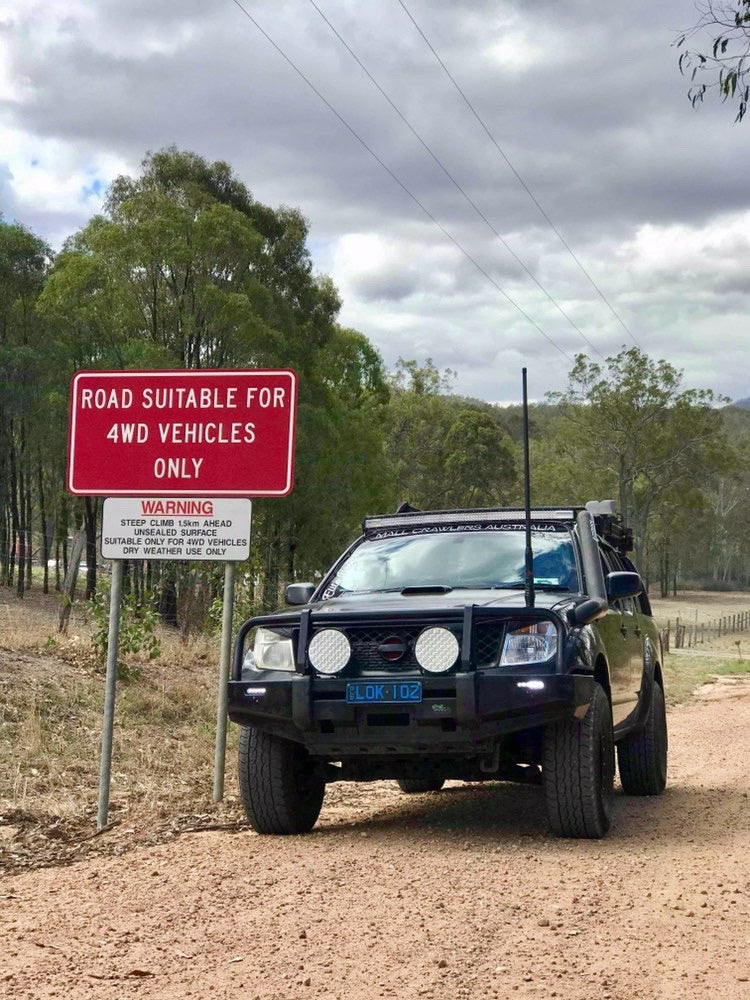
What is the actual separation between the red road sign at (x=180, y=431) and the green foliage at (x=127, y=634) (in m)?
5.37

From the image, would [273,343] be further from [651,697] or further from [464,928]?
[464,928]

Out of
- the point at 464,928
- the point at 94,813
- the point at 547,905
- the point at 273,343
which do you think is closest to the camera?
the point at 464,928

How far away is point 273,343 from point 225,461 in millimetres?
33681

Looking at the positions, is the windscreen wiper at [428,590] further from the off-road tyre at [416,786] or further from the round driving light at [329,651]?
the off-road tyre at [416,786]

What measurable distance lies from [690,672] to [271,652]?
24.4m

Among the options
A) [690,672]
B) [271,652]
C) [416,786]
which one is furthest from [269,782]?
[690,672]

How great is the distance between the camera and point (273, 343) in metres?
41.8

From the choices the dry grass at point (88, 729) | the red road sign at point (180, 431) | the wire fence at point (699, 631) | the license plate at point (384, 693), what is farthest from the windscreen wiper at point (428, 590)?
the wire fence at point (699, 631)

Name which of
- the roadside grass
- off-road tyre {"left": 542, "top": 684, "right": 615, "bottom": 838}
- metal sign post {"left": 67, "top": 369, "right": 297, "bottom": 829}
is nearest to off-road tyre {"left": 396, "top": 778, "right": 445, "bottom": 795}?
metal sign post {"left": 67, "top": 369, "right": 297, "bottom": 829}

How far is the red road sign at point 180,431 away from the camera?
8516mm

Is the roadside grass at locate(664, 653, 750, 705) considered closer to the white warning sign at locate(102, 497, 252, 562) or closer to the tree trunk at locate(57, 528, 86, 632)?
the tree trunk at locate(57, 528, 86, 632)

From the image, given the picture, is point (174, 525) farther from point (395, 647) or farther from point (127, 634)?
point (127, 634)

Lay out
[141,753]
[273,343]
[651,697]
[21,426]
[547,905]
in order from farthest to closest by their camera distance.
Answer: [21,426] < [273,343] < [141,753] < [651,697] < [547,905]

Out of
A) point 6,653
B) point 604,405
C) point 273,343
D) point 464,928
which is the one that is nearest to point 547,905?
point 464,928
